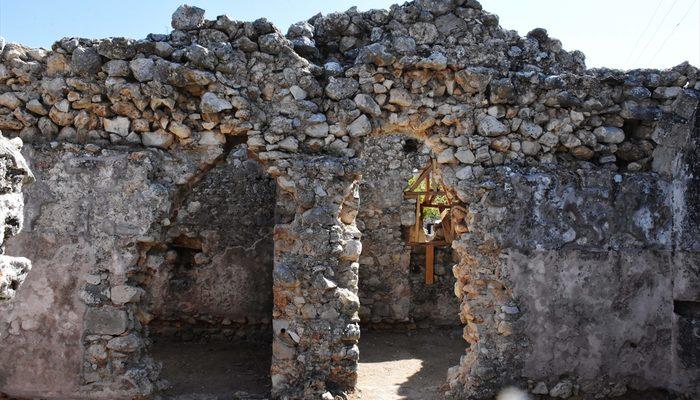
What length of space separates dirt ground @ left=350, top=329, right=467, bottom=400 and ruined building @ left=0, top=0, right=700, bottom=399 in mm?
811

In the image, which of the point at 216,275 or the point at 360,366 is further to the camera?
the point at 216,275

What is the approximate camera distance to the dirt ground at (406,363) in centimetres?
579

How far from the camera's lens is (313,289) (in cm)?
482

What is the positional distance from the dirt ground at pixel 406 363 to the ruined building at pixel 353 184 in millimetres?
811

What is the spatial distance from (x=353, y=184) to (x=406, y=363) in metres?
3.30

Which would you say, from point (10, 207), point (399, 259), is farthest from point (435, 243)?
point (10, 207)

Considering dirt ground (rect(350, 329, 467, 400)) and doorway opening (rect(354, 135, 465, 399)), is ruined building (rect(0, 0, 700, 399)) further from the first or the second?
doorway opening (rect(354, 135, 465, 399))

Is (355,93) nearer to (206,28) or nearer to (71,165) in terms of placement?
(206,28)

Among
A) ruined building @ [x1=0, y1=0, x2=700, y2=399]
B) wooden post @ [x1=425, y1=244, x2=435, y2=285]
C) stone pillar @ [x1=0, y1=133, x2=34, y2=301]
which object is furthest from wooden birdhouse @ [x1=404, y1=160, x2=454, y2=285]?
stone pillar @ [x1=0, y1=133, x2=34, y2=301]

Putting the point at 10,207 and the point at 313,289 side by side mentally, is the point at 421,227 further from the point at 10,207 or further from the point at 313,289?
the point at 10,207

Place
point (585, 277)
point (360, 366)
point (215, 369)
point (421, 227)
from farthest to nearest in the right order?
point (421, 227), point (360, 366), point (215, 369), point (585, 277)

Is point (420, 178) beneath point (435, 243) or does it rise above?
above

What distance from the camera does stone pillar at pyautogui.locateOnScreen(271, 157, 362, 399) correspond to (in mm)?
4824

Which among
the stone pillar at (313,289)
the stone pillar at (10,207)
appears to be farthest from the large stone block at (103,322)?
the stone pillar at (10,207)
